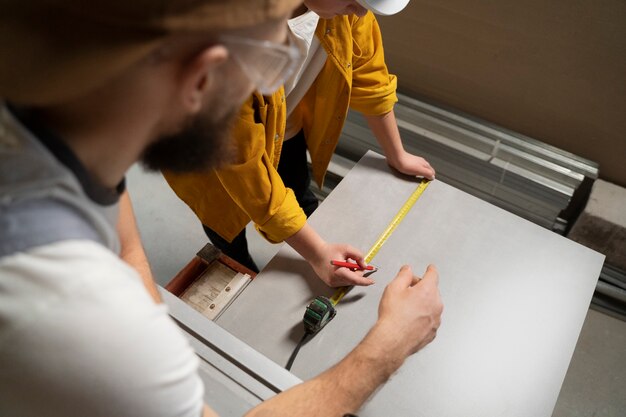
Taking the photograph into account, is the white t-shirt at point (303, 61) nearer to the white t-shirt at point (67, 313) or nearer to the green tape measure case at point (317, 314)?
the green tape measure case at point (317, 314)

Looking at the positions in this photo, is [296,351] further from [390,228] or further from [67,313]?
[67,313]

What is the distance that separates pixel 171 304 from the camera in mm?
1117

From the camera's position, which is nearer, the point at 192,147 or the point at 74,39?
the point at 74,39

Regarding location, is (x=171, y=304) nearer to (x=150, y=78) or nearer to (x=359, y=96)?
(x=150, y=78)

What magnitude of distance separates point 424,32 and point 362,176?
35.7 inches

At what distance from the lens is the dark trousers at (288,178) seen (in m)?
1.73

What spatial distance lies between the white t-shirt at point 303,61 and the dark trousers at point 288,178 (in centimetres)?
9

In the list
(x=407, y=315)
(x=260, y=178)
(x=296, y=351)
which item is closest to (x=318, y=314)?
(x=296, y=351)

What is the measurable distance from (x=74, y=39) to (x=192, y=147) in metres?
0.22

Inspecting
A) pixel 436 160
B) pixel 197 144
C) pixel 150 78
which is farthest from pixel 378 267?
pixel 436 160

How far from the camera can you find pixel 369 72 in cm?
148

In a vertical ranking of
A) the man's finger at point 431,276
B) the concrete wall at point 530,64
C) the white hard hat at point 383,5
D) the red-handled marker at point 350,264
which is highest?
the concrete wall at point 530,64

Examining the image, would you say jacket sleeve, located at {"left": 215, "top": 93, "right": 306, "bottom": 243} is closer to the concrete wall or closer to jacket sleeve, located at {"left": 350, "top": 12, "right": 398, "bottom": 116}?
jacket sleeve, located at {"left": 350, "top": 12, "right": 398, "bottom": 116}

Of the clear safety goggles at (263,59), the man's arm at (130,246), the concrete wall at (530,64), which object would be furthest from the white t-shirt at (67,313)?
the concrete wall at (530,64)
